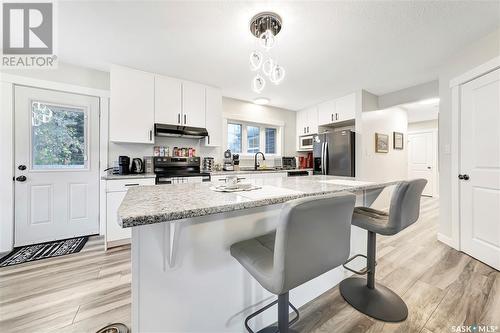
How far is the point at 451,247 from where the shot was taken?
2.38 m

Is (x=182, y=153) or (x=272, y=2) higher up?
(x=272, y=2)

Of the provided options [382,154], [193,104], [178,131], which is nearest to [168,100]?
[193,104]

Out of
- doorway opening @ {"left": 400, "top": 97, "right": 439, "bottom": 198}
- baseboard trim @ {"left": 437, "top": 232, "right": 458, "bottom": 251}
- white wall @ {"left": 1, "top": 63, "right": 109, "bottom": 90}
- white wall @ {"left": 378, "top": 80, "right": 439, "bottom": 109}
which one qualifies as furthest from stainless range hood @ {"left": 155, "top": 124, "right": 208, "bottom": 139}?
doorway opening @ {"left": 400, "top": 97, "right": 439, "bottom": 198}

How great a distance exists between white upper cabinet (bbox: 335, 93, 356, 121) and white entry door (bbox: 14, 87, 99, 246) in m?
4.19

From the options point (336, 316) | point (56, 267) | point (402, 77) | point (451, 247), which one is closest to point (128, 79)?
point (56, 267)

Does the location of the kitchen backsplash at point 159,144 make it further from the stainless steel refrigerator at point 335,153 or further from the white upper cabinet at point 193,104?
the stainless steel refrigerator at point 335,153

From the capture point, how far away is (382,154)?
13.0ft

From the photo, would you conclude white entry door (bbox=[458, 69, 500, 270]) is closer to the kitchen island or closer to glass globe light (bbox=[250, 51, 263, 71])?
the kitchen island

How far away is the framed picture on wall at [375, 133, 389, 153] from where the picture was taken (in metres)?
3.81

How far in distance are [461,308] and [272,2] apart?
107 inches

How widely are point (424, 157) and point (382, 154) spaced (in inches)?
120

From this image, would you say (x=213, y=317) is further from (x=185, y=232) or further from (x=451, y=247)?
(x=451, y=247)

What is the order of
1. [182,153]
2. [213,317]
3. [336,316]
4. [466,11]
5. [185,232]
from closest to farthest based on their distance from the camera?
[185,232], [213,317], [336,316], [466,11], [182,153]

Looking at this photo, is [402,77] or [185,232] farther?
[402,77]
